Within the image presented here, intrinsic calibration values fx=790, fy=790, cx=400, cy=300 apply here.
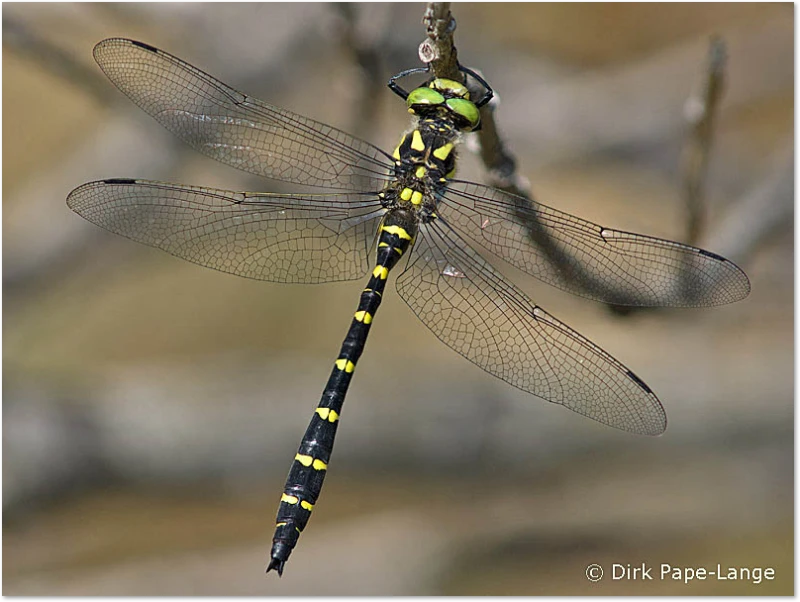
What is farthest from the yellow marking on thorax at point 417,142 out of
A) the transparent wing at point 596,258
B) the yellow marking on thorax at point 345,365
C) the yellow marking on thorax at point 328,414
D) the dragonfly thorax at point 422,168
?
the yellow marking on thorax at point 328,414

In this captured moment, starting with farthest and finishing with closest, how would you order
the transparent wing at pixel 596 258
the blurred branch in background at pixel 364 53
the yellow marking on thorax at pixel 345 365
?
the blurred branch in background at pixel 364 53 < the yellow marking on thorax at pixel 345 365 < the transparent wing at pixel 596 258

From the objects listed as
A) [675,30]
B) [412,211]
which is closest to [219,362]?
[412,211]

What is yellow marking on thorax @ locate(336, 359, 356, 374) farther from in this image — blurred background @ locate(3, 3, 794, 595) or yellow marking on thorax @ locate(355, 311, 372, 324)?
blurred background @ locate(3, 3, 794, 595)

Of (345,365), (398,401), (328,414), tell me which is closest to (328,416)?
(328,414)

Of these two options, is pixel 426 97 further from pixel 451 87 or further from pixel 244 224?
pixel 244 224

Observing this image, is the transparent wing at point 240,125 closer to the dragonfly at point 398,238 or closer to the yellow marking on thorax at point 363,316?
the dragonfly at point 398,238

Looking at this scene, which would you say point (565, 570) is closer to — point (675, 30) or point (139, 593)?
point (139, 593)
